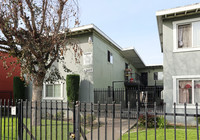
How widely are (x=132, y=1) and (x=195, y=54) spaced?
4722 mm

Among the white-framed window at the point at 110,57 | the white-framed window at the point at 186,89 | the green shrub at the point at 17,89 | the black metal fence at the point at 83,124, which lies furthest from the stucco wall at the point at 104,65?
the green shrub at the point at 17,89

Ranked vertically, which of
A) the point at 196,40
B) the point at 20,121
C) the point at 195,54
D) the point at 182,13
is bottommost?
the point at 20,121

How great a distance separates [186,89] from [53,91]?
9182 millimetres

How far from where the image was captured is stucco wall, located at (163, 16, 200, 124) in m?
9.67

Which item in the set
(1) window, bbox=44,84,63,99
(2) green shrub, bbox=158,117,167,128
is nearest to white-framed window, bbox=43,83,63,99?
(1) window, bbox=44,84,63,99

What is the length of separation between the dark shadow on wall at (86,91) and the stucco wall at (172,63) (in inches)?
189

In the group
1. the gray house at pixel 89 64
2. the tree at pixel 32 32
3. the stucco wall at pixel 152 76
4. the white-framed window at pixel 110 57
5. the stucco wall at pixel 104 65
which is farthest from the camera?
the stucco wall at pixel 152 76

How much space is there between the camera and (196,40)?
382 inches

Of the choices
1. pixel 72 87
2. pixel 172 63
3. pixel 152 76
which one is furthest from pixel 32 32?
pixel 152 76

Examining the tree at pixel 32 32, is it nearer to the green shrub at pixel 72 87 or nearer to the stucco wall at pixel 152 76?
the green shrub at pixel 72 87

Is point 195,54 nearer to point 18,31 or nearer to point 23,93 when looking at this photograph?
point 18,31

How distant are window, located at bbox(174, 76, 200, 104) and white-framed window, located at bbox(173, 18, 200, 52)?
65.8 inches

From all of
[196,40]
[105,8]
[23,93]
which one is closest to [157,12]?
[196,40]

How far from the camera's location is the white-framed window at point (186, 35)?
968 centimetres
